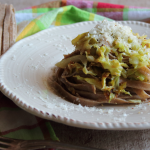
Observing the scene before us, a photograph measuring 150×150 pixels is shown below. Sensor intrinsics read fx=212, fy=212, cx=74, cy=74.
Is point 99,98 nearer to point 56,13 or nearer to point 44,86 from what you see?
point 44,86

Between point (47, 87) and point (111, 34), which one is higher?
point (111, 34)

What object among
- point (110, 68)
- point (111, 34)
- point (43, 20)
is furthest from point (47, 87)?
point (43, 20)

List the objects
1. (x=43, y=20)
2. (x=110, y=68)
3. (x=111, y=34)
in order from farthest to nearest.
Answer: (x=43, y=20), (x=111, y=34), (x=110, y=68)

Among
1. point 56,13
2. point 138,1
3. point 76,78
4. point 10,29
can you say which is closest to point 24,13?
point 56,13

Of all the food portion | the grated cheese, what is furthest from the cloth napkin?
the grated cheese

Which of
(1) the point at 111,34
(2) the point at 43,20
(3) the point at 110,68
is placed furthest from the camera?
(2) the point at 43,20

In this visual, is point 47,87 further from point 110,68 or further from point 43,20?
point 43,20

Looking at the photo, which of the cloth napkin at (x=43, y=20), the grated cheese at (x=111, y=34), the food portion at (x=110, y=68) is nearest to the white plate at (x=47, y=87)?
the food portion at (x=110, y=68)
